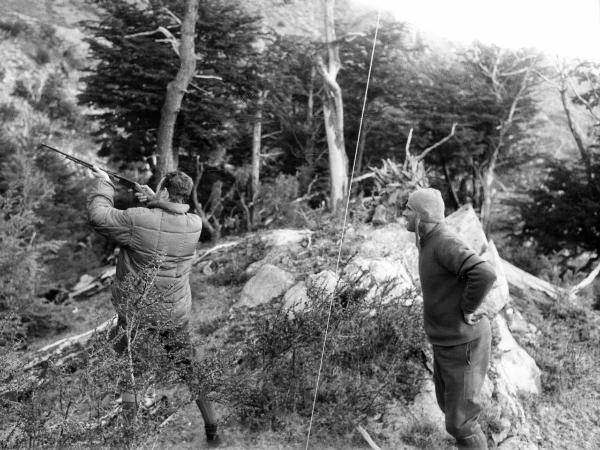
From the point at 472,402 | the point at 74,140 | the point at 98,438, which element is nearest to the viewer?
the point at 98,438

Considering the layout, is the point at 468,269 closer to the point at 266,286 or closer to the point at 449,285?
the point at 449,285

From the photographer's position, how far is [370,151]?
22.0 metres

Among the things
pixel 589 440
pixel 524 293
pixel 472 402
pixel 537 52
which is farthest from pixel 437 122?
pixel 472 402

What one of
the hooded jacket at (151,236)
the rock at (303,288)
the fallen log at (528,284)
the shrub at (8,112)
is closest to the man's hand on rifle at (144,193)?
the hooded jacket at (151,236)

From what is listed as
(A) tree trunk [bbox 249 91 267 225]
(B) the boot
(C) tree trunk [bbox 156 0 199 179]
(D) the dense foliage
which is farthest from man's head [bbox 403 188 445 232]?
(D) the dense foliage

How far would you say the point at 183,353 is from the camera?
345 cm

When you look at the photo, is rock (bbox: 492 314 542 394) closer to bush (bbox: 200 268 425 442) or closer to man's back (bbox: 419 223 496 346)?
bush (bbox: 200 268 425 442)

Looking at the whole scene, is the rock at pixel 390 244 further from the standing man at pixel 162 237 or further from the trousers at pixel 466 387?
the standing man at pixel 162 237

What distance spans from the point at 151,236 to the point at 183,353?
878 millimetres

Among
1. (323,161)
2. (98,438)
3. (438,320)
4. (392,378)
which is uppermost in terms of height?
(438,320)

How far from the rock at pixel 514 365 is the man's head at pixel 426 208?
256 centimetres

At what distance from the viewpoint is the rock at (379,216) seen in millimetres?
8538

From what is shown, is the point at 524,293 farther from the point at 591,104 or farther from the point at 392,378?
the point at 591,104

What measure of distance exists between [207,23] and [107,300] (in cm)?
791
